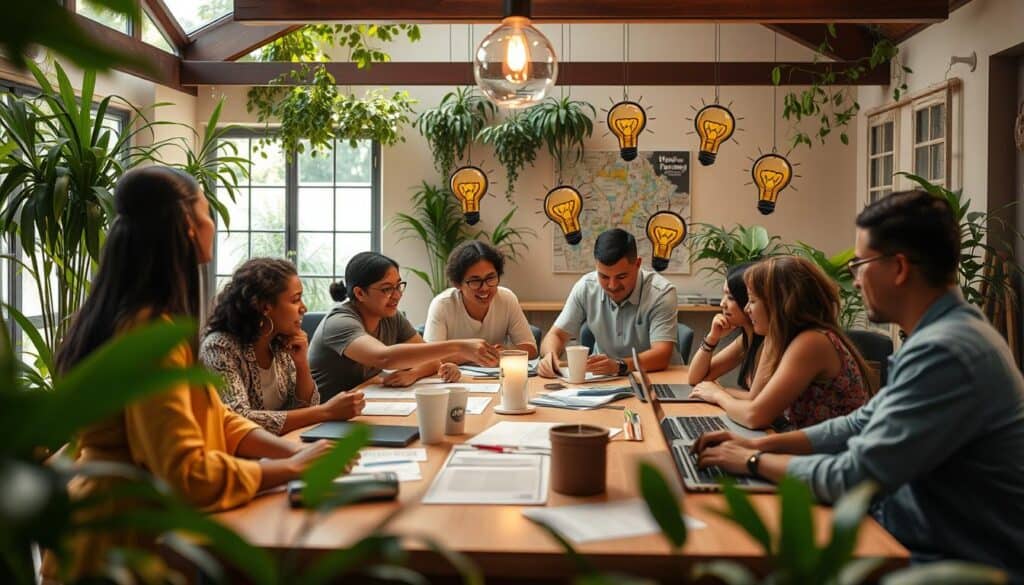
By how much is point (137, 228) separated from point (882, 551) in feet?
4.56

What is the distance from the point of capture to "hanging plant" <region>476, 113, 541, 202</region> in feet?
20.6

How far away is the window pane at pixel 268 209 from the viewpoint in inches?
266

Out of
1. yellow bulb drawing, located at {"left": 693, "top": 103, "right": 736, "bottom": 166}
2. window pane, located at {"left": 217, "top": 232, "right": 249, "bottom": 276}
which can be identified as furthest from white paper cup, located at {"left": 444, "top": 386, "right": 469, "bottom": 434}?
window pane, located at {"left": 217, "top": 232, "right": 249, "bottom": 276}

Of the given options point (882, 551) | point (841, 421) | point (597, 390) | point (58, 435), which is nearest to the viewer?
point (58, 435)

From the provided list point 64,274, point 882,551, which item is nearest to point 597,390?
point 882,551

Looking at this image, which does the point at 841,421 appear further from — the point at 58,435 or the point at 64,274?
the point at 64,274

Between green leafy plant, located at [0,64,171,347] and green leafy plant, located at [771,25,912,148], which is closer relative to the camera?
green leafy plant, located at [0,64,171,347]

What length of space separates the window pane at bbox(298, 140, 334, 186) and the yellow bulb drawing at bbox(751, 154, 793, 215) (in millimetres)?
Answer: 3710

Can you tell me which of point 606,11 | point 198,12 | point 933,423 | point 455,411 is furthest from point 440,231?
point 933,423

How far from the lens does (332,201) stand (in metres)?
6.77

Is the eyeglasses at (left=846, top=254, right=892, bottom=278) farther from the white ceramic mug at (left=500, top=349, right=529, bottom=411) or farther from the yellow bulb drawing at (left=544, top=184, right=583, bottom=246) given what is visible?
the yellow bulb drawing at (left=544, top=184, right=583, bottom=246)

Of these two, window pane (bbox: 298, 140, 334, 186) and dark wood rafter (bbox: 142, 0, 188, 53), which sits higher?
dark wood rafter (bbox: 142, 0, 188, 53)

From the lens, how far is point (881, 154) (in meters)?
6.04

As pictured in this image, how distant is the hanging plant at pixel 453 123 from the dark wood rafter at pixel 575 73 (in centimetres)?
29
